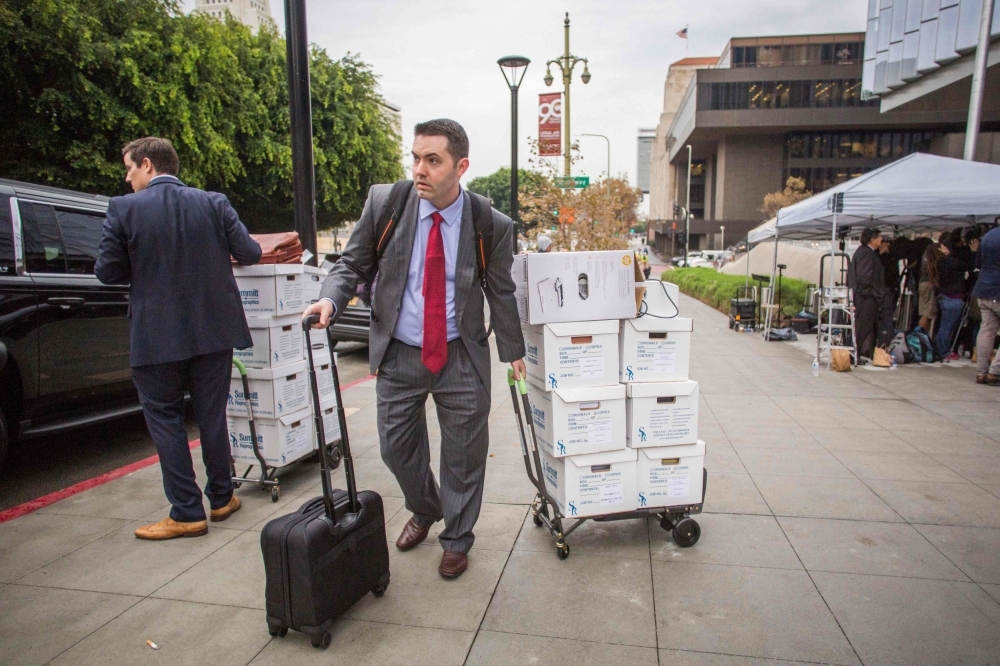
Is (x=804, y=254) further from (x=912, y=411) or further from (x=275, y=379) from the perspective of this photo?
(x=275, y=379)

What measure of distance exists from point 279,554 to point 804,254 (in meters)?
18.2

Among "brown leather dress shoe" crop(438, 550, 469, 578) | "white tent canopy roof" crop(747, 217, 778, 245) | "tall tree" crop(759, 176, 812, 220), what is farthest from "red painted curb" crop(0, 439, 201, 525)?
"tall tree" crop(759, 176, 812, 220)

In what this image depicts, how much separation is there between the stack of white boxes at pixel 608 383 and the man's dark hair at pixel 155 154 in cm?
201

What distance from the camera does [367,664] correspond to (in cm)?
236

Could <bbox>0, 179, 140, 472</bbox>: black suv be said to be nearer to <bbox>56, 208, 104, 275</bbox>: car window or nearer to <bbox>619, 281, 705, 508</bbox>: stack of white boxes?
<bbox>56, 208, 104, 275</bbox>: car window

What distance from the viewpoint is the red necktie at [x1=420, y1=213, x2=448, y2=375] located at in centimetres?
290

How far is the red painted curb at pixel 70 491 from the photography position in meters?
3.88

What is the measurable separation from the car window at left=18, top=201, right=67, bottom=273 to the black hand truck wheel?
455 cm

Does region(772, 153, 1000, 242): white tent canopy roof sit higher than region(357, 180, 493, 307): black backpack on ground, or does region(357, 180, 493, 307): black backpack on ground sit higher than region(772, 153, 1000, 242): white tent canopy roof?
region(772, 153, 1000, 242): white tent canopy roof

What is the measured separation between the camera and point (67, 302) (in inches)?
181

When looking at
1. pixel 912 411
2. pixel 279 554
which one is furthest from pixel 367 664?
pixel 912 411

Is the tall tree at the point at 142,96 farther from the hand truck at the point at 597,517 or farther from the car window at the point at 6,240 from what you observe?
the hand truck at the point at 597,517

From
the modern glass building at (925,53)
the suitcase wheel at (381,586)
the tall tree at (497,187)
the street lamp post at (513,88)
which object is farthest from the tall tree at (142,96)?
the tall tree at (497,187)

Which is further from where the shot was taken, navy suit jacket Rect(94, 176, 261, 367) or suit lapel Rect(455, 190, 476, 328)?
navy suit jacket Rect(94, 176, 261, 367)
